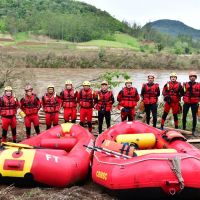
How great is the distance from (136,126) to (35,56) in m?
27.0

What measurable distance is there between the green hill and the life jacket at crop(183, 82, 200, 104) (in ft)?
185

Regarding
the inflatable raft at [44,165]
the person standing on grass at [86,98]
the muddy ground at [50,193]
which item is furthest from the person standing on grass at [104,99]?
the muddy ground at [50,193]

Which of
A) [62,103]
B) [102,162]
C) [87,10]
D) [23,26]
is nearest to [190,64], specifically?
[62,103]

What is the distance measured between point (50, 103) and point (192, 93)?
3.33 m

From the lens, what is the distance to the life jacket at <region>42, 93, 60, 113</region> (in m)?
8.43

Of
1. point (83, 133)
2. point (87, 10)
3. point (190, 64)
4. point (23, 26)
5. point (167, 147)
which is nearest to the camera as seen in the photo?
point (167, 147)

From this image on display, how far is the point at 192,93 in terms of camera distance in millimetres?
8672

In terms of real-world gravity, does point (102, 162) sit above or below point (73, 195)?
above

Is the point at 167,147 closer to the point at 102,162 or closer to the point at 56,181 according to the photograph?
the point at 102,162

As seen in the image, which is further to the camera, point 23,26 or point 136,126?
point 23,26

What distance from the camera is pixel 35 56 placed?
33438mm

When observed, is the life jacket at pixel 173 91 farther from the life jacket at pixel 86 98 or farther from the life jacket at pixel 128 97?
the life jacket at pixel 86 98

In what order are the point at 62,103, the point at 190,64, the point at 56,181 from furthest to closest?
the point at 190,64
the point at 62,103
the point at 56,181

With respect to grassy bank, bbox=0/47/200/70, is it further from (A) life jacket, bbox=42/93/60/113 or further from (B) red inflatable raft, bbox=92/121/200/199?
(B) red inflatable raft, bbox=92/121/200/199
